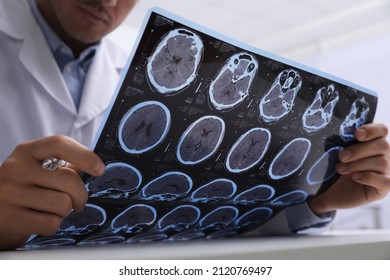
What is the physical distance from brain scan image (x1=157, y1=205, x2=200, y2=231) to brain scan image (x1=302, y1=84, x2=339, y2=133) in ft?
0.82

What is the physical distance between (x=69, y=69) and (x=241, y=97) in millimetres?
710

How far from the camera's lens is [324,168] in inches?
35.4

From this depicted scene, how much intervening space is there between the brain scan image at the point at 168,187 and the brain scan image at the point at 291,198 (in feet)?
0.82

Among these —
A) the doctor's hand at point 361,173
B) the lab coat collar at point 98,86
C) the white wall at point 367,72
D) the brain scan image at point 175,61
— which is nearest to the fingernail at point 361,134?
the doctor's hand at point 361,173

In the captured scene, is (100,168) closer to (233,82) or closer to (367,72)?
(233,82)

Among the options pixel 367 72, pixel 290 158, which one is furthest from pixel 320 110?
pixel 367 72

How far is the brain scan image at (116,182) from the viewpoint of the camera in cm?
63

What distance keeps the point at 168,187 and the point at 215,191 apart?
4.0 inches

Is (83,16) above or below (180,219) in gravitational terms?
above

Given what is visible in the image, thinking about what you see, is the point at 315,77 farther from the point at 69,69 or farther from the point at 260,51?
the point at 69,69

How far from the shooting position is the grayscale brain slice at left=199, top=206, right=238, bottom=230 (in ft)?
2.74

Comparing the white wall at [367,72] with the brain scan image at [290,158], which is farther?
the white wall at [367,72]

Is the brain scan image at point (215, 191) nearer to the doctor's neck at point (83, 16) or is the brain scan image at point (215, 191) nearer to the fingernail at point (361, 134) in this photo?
the fingernail at point (361, 134)

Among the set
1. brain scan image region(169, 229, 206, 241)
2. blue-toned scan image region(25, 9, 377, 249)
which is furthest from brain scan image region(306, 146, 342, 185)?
brain scan image region(169, 229, 206, 241)
